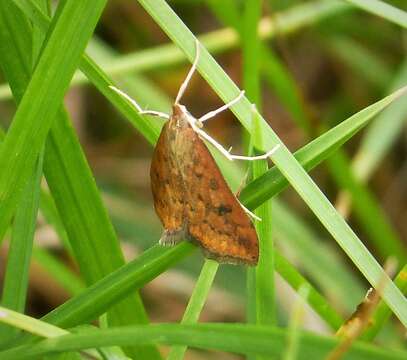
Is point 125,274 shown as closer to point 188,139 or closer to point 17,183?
point 17,183

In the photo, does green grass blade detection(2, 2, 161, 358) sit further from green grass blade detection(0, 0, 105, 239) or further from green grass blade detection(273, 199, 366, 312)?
green grass blade detection(273, 199, 366, 312)

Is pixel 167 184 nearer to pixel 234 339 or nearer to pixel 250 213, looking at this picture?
pixel 250 213

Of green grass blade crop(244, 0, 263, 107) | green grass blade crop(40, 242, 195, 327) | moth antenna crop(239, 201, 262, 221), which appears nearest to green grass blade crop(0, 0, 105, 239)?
green grass blade crop(40, 242, 195, 327)

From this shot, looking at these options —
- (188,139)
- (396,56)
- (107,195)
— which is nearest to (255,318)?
(188,139)

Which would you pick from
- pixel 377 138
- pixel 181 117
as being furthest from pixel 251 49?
pixel 377 138

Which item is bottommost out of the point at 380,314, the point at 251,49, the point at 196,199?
the point at 380,314

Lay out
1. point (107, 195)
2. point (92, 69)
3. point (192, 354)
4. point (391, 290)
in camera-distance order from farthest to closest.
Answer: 1. point (107, 195)
2. point (192, 354)
3. point (92, 69)
4. point (391, 290)

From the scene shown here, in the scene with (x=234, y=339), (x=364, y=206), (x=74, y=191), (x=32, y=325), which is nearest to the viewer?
(x=234, y=339)
